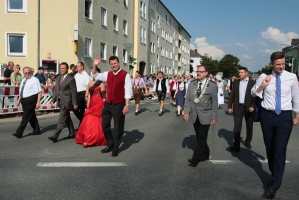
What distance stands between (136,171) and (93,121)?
2.50m

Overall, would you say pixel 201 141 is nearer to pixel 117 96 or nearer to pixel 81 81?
pixel 117 96

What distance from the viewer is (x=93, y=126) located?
7535mm

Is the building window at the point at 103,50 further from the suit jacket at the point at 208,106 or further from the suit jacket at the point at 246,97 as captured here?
the suit jacket at the point at 208,106

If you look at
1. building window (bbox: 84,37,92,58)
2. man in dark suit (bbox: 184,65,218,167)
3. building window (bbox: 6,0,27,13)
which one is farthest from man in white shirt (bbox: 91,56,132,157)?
building window (bbox: 6,0,27,13)

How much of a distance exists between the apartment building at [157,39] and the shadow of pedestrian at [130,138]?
29.4 meters

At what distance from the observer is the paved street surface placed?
440 centimetres

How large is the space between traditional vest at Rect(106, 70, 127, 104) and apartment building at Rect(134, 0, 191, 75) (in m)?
31.8

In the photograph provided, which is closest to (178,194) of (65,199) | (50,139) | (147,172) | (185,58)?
(147,172)

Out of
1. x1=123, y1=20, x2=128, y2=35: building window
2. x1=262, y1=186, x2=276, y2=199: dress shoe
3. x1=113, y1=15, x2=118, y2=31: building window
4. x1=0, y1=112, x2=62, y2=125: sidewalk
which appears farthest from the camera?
x1=123, y1=20, x2=128, y2=35: building window

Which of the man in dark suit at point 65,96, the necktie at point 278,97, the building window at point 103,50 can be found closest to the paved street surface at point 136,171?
the man in dark suit at point 65,96

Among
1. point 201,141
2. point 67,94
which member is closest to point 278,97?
point 201,141

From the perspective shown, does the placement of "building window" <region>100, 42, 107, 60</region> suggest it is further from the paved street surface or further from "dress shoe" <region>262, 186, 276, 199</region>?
"dress shoe" <region>262, 186, 276, 199</region>

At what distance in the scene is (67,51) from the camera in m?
23.6

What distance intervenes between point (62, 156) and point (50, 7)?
19.5 m
